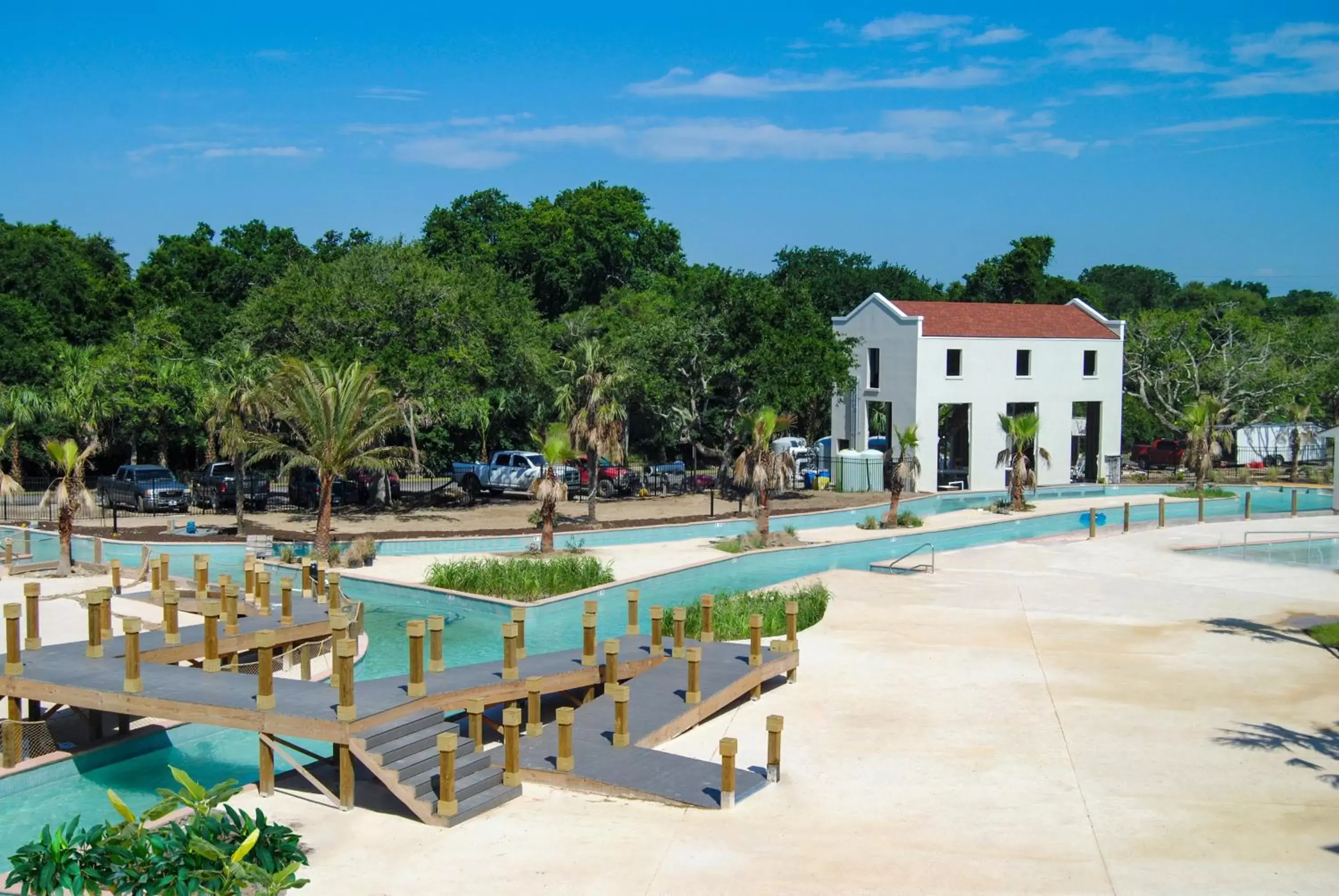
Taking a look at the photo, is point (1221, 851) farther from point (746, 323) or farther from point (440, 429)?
point (440, 429)

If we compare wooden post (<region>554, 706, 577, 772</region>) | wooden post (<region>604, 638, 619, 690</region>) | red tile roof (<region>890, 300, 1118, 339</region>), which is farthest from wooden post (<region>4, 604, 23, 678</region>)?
red tile roof (<region>890, 300, 1118, 339</region>)

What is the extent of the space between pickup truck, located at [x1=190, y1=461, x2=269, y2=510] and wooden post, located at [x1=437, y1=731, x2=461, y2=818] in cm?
2804

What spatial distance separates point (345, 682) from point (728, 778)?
4.06 metres

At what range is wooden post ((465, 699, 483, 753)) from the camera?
13773 millimetres

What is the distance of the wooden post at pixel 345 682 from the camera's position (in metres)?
12.4

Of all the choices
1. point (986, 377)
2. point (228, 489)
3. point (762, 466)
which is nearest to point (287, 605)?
point (762, 466)

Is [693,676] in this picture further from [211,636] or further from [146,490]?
[146,490]

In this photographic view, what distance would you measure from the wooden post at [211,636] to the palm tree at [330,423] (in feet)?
43.3

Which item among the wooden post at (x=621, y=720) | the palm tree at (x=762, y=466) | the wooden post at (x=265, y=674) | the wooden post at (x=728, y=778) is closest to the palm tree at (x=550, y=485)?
the palm tree at (x=762, y=466)

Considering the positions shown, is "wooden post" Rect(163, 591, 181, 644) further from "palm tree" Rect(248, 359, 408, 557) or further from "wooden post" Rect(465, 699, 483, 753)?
"palm tree" Rect(248, 359, 408, 557)

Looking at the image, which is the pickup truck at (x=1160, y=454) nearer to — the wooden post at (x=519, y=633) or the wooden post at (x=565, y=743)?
the wooden post at (x=519, y=633)

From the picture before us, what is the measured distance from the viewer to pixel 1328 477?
52.7 m

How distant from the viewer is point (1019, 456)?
40906mm

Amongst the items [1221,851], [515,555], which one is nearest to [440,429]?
[515,555]
